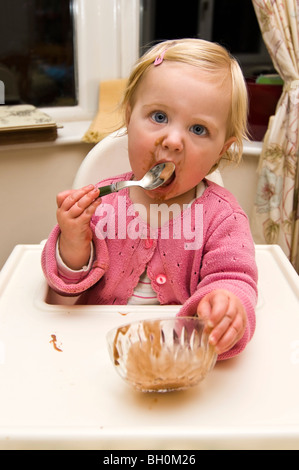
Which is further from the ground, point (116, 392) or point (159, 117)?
point (159, 117)

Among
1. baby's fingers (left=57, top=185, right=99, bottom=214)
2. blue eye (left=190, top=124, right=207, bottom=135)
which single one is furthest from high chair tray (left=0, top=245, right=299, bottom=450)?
blue eye (left=190, top=124, right=207, bottom=135)

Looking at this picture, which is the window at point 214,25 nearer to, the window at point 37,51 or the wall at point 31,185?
the window at point 37,51

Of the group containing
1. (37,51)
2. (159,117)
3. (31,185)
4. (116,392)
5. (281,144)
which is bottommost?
(31,185)

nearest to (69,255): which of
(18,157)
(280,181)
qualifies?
(18,157)

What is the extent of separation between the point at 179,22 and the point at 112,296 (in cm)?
145

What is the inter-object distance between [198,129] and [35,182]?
1.08 meters

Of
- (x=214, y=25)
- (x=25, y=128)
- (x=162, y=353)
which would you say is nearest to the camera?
(x=162, y=353)

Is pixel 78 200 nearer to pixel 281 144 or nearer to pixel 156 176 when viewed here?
pixel 156 176

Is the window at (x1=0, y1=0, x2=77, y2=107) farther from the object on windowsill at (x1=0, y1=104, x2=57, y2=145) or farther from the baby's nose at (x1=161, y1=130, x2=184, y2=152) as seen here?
the baby's nose at (x1=161, y1=130, x2=184, y2=152)

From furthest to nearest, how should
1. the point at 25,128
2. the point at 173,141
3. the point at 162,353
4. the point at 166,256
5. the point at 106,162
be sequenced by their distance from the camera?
1. the point at 25,128
2. the point at 106,162
3. the point at 166,256
4. the point at 173,141
5. the point at 162,353

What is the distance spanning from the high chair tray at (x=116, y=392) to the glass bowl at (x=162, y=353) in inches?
1.3

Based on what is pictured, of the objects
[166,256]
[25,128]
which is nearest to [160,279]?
[166,256]

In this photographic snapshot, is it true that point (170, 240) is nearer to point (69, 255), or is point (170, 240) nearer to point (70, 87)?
point (69, 255)

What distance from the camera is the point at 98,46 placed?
1.84 meters
